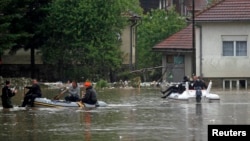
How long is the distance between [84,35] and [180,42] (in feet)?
24.9

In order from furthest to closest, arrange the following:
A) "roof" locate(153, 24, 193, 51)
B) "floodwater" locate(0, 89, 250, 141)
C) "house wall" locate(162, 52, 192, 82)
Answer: "house wall" locate(162, 52, 192, 82) < "roof" locate(153, 24, 193, 51) < "floodwater" locate(0, 89, 250, 141)

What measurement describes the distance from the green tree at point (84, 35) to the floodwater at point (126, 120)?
23.0 meters

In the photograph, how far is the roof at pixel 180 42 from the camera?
64.8 m

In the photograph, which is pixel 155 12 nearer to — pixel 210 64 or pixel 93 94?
Result: pixel 210 64

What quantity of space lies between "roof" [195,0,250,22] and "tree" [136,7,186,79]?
13117 mm

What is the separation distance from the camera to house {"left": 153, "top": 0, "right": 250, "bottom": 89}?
197 feet

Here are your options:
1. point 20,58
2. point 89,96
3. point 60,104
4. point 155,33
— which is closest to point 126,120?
point 89,96

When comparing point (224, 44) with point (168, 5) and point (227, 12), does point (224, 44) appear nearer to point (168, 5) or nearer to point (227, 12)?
point (227, 12)

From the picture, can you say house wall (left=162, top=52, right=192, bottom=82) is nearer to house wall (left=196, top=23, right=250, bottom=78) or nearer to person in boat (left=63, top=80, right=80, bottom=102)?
house wall (left=196, top=23, right=250, bottom=78)

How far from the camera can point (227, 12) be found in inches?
2379

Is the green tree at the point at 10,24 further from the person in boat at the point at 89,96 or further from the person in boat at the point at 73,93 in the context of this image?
the person in boat at the point at 89,96

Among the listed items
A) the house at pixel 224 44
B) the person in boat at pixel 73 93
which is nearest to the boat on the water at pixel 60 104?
the person in boat at pixel 73 93

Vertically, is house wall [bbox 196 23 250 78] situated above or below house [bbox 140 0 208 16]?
below

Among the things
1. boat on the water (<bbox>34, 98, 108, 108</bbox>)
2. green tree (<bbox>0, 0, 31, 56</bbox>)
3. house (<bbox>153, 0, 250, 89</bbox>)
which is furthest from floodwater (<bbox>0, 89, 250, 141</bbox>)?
house (<bbox>153, 0, 250, 89</bbox>)
